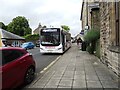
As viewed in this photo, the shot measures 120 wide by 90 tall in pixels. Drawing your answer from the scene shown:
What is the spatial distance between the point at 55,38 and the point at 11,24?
218 feet

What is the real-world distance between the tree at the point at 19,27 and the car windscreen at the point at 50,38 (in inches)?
2495

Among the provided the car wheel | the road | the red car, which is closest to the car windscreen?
the road

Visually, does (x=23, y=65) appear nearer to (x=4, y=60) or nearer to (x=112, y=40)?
(x=4, y=60)

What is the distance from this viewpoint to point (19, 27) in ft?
291

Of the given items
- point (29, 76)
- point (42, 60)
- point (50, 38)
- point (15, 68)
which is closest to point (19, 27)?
point (50, 38)

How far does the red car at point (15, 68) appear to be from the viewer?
277 inches

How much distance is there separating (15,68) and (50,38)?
17.4m

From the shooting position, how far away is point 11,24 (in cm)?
8869

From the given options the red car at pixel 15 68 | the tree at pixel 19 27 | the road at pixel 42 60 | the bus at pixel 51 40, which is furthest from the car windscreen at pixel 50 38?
the tree at pixel 19 27

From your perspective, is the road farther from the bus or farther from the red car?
the red car

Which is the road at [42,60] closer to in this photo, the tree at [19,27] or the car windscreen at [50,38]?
the car windscreen at [50,38]

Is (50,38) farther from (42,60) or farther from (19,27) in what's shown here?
(19,27)

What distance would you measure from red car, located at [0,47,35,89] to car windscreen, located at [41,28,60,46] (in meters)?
15.4

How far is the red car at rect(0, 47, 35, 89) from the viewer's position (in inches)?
277
